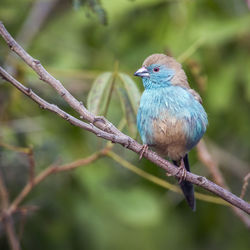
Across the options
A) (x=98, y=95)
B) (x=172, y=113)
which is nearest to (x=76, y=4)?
(x=98, y=95)

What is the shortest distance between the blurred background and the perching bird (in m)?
0.30

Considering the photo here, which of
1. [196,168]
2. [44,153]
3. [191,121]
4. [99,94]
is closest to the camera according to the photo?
[99,94]

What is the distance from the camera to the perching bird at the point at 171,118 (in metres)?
3.51

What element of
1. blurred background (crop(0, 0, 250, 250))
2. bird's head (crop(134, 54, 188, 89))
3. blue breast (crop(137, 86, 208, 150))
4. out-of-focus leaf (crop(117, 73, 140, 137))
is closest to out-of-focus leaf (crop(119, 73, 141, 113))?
out-of-focus leaf (crop(117, 73, 140, 137))

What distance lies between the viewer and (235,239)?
519 cm

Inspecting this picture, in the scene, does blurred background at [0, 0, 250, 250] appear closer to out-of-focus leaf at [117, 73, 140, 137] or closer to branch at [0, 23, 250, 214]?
out-of-focus leaf at [117, 73, 140, 137]

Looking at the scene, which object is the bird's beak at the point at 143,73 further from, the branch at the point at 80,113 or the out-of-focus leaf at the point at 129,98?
the branch at the point at 80,113

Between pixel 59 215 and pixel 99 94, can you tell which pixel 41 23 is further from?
pixel 99 94

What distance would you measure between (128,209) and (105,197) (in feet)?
0.73

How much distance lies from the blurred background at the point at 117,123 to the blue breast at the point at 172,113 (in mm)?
407

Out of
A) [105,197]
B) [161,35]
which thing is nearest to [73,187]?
[105,197]

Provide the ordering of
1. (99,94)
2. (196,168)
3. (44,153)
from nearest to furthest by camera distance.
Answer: (99,94)
(44,153)
(196,168)

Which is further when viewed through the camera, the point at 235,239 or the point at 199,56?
the point at 235,239

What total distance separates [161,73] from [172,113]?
0.44m
